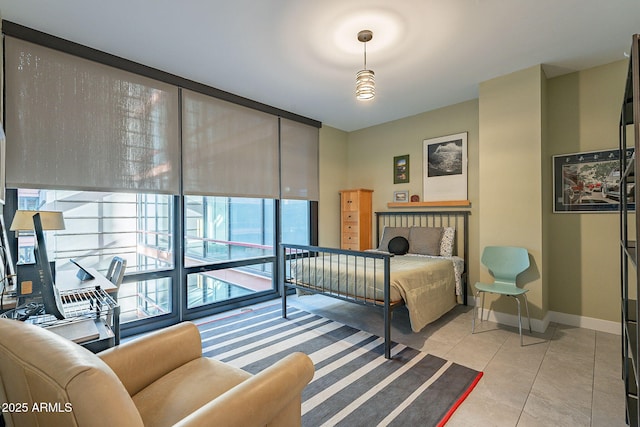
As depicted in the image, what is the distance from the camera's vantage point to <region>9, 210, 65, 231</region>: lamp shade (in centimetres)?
199

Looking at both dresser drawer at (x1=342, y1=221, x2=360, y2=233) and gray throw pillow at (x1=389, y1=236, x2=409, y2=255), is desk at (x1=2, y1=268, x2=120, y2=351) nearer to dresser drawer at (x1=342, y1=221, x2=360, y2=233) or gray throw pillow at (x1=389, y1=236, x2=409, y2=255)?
gray throw pillow at (x1=389, y1=236, x2=409, y2=255)

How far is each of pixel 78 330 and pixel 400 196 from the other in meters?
4.09

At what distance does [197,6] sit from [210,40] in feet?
1.38

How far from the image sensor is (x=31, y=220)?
2037 mm

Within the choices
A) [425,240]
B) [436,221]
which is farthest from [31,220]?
[436,221]

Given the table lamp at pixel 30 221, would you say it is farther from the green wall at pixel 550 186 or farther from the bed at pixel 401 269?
the green wall at pixel 550 186

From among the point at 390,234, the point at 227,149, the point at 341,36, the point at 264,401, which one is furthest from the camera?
the point at 390,234

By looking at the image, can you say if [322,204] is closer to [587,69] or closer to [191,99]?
[191,99]

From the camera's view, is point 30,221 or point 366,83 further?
point 366,83

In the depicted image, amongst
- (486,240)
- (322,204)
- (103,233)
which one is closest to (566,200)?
(486,240)

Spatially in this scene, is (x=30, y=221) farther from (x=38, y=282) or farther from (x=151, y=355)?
(x=151, y=355)

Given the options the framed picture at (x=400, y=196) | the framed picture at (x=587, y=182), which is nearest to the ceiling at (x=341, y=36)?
the framed picture at (x=587, y=182)

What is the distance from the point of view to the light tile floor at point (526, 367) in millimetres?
1778

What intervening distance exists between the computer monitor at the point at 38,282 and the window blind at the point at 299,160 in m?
2.99
